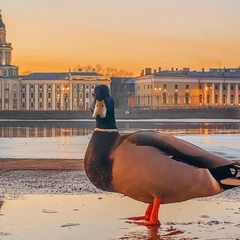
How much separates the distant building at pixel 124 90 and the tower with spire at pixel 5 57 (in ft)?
70.0

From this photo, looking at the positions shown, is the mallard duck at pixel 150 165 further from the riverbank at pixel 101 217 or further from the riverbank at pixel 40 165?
the riverbank at pixel 40 165

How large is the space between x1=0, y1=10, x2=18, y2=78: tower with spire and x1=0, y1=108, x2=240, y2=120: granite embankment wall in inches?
2318

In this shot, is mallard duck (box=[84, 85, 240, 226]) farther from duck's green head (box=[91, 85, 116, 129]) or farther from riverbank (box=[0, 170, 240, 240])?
riverbank (box=[0, 170, 240, 240])

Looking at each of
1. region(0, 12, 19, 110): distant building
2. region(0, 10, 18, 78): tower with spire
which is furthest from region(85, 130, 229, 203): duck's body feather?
region(0, 12, 19, 110): distant building

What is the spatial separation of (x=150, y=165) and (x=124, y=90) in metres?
129

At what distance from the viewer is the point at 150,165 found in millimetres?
5395

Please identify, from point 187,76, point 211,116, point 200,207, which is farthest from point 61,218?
point 187,76

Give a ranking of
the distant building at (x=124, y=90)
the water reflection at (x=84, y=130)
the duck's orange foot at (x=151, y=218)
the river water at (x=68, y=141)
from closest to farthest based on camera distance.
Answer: the duck's orange foot at (x=151, y=218)
the river water at (x=68, y=141)
the water reflection at (x=84, y=130)
the distant building at (x=124, y=90)

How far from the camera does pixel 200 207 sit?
7.10m

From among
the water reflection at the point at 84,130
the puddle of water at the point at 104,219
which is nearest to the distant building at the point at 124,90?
the water reflection at the point at 84,130

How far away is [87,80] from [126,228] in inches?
5197

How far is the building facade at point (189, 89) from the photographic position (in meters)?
120

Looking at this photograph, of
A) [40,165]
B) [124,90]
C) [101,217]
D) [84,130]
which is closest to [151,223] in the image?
[101,217]

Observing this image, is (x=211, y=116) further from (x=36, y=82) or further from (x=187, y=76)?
(x=36, y=82)
